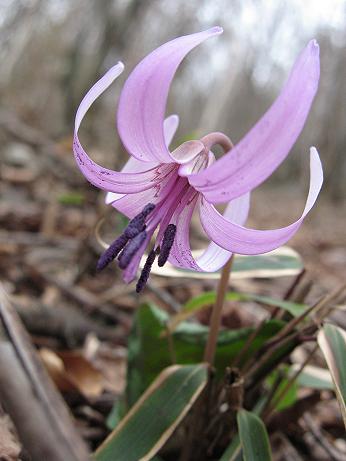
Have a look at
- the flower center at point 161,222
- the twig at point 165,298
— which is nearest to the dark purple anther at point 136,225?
the flower center at point 161,222

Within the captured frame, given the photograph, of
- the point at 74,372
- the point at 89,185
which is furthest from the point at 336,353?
the point at 89,185

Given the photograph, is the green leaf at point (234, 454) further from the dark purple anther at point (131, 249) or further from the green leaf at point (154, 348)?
the dark purple anther at point (131, 249)

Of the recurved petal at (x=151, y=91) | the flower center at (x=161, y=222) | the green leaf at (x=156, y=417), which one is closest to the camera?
the recurved petal at (x=151, y=91)

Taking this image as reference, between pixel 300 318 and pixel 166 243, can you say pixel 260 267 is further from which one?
pixel 166 243

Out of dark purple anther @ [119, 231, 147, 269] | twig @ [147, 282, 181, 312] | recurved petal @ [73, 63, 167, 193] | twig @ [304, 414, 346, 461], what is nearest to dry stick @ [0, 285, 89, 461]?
dark purple anther @ [119, 231, 147, 269]

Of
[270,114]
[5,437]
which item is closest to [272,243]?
[270,114]

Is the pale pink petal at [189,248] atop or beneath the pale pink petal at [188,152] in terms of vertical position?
beneath
